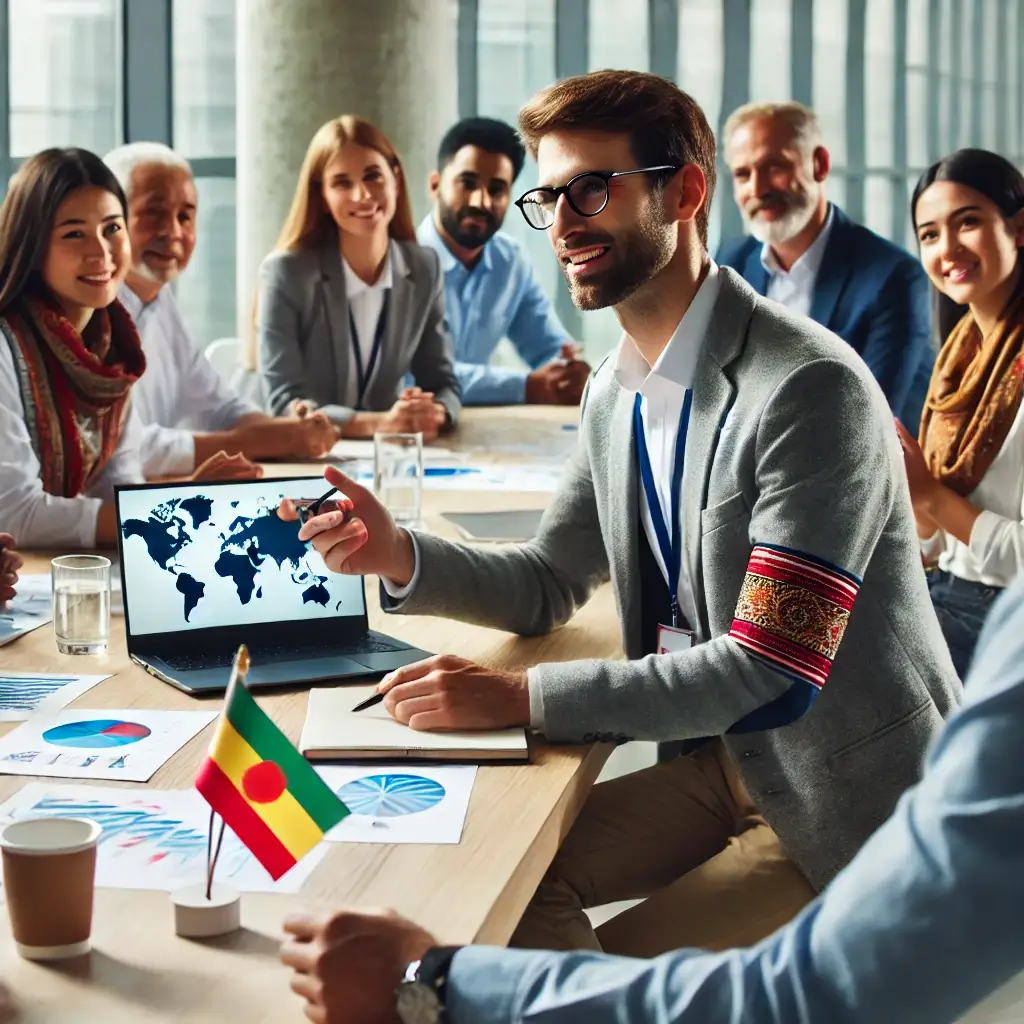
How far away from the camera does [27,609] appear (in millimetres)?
2068

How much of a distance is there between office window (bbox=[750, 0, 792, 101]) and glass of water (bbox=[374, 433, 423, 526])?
597cm

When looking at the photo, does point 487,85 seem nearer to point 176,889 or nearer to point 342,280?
point 342,280

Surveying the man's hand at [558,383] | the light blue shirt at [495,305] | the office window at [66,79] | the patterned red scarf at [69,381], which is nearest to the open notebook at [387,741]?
the patterned red scarf at [69,381]

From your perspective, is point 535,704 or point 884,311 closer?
point 535,704

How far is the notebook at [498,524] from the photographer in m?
2.61

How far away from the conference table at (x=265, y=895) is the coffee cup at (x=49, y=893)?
→ 14 mm

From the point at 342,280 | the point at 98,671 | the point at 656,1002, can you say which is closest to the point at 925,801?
the point at 656,1002

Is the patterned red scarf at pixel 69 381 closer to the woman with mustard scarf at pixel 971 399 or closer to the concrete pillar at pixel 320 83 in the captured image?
the woman with mustard scarf at pixel 971 399

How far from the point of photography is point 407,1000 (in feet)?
3.22

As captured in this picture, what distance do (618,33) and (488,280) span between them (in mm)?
3290

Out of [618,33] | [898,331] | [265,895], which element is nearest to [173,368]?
[898,331]

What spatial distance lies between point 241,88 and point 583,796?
17.9 feet

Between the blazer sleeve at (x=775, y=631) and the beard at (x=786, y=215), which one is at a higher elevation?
the beard at (x=786, y=215)

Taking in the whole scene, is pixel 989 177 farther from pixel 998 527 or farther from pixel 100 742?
pixel 100 742
